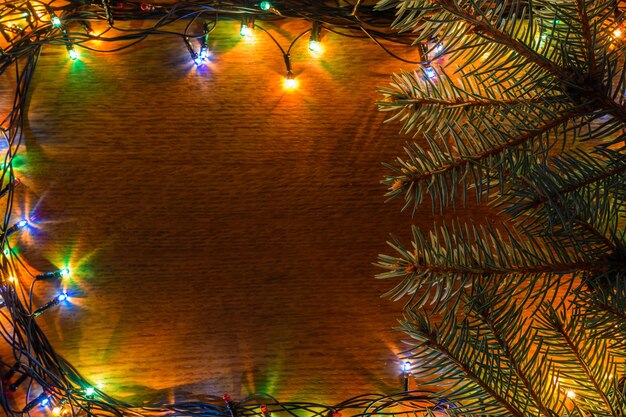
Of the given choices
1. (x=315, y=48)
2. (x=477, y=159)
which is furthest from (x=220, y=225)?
(x=477, y=159)

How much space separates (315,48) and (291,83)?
104mm

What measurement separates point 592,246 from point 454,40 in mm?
324

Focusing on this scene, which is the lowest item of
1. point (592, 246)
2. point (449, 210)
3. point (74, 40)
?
point (592, 246)

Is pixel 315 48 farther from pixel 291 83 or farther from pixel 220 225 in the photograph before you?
pixel 220 225

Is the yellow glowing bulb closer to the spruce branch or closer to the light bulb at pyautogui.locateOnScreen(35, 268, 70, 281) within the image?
the spruce branch

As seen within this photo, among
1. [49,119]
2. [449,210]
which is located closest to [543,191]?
[449,210]

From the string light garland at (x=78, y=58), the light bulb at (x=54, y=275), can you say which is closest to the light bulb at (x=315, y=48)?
the string light garland at (x=78, y=58)

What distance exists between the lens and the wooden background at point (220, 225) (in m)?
1.03

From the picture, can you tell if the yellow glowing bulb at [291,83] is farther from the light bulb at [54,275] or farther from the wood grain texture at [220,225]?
the light bulb at [54,275]

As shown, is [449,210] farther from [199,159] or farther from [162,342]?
[162,342]

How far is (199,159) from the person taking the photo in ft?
3.45

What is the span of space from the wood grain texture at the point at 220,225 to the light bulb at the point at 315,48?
0.02 metres

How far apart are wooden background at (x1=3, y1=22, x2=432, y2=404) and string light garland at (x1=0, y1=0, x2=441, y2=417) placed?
0.09ft

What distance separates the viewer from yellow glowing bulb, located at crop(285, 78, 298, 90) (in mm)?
1065
